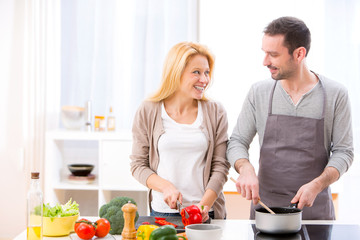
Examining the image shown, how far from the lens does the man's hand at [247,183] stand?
2.21 m

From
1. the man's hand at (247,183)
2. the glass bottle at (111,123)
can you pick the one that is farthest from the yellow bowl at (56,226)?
the glass bottle at (111,123)

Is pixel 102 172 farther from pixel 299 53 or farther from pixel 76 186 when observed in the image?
pixel 299 53

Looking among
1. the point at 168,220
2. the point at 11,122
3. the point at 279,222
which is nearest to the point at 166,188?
the point at 168,220

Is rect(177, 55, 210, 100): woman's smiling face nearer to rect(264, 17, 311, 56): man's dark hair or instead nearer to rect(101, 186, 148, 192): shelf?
rect(264, 17, 311, 56): man's dark hair

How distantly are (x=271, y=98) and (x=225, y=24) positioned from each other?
1.66 m

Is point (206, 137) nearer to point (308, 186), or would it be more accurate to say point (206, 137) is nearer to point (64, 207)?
point (308, 186)

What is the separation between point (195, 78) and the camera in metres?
2.46

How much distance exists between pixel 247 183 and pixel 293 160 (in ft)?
1.07

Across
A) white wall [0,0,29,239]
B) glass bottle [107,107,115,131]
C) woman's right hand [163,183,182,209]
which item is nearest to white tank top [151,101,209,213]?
woman's right hand [163,183,182,209]

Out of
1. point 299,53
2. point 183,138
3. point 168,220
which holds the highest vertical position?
point 299,53

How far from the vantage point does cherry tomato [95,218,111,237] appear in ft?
6.31

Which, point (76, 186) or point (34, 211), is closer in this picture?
point (34, 211)

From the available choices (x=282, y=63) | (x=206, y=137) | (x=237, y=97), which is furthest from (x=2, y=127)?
(x=282, y=63)

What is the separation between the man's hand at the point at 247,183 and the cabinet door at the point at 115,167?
68.7 inches
